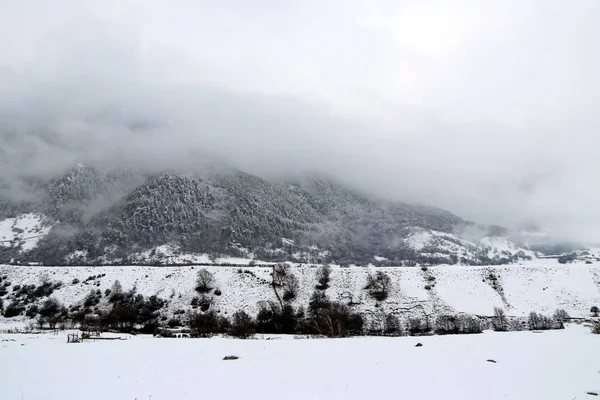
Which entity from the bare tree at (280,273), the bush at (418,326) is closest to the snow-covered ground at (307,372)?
the bush at (418,326)

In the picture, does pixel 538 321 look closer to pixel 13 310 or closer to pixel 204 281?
pixel 204 281

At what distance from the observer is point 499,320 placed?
67.9 meters

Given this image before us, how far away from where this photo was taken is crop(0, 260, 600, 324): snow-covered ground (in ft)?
244

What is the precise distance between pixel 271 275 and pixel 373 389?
250 ft

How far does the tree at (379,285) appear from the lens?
78.9 m

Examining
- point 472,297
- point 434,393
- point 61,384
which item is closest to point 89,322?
point 61,384

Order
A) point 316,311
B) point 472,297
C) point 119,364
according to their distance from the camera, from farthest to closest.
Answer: point 472,297
point 316,311
point 119,364

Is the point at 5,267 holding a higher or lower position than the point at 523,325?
higher

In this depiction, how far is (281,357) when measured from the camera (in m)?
20.9

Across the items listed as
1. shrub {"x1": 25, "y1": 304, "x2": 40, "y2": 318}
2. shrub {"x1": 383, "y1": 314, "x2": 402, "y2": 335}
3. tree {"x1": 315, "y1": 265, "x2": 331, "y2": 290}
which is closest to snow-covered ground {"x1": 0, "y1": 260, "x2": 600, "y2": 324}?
tree {"x1": 315, "y1": 265, "x2": 331, "y2": 290}

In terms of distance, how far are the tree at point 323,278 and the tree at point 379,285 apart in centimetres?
960

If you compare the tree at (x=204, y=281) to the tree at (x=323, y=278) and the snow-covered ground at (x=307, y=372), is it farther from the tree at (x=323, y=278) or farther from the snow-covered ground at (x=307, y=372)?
the snow-covered ground at (x=307, y=372)

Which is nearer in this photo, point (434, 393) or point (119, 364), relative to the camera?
point (434, 393)

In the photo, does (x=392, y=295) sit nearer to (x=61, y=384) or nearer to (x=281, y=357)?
(x=281, y=357)
